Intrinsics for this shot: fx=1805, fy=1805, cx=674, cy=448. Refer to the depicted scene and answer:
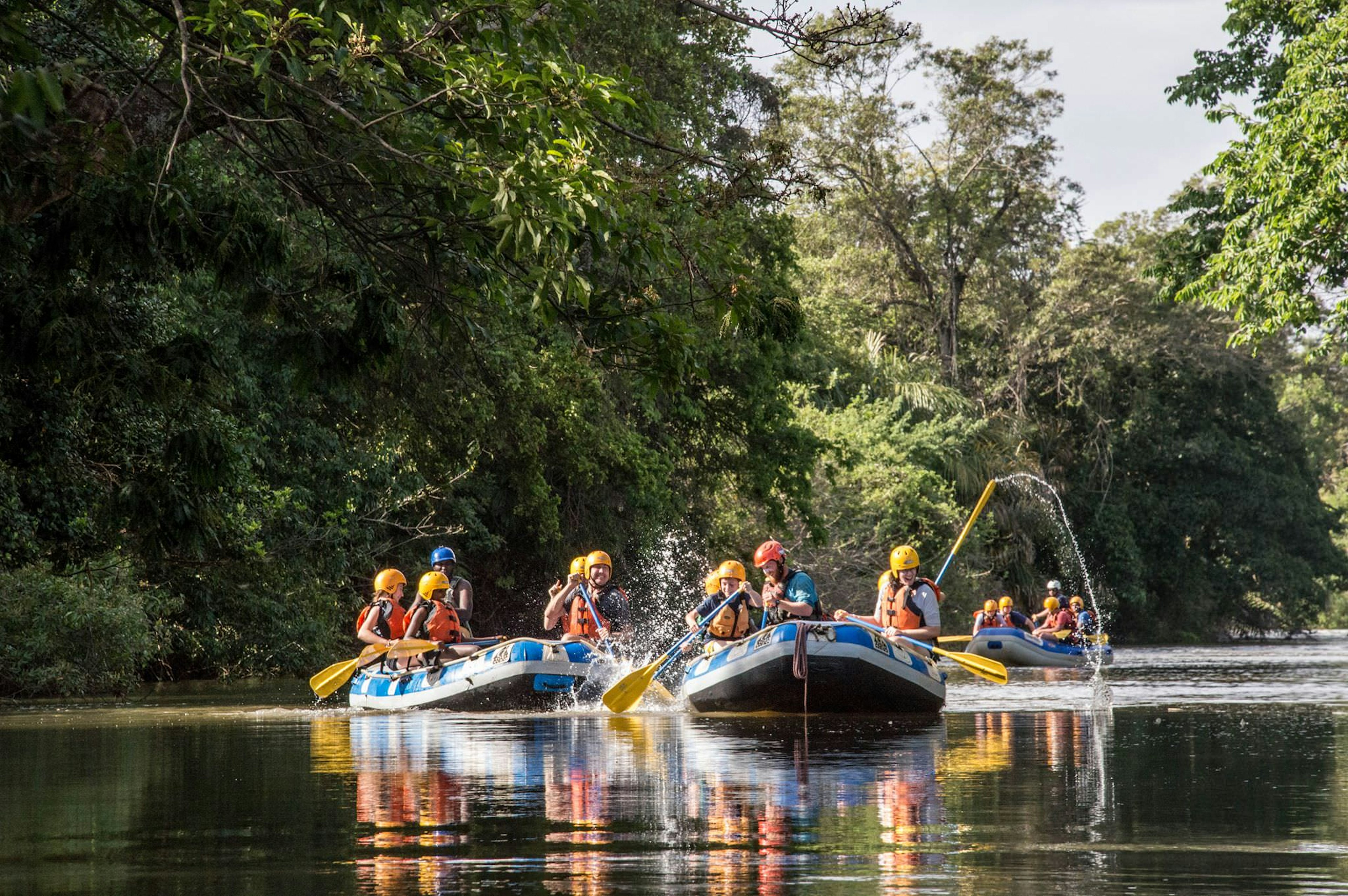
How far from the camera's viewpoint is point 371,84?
7547 millimetres

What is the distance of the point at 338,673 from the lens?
1880 cm

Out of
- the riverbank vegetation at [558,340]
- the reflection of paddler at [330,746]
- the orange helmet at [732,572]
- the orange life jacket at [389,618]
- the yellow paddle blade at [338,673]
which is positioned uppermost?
the riverbank vegetation at [558,340]

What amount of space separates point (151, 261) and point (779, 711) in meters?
7.87

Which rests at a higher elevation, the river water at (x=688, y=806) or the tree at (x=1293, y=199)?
the tree at (x=1293, y=199)

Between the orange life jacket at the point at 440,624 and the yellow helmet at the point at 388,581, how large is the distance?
378 millimetres

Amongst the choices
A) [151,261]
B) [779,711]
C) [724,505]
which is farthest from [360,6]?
[724,505]

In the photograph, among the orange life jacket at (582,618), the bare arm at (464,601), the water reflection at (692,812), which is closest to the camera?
the water reflection at (692,812)

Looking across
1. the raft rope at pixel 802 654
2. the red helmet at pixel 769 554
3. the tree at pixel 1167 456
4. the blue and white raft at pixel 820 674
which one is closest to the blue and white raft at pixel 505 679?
the blue and white raft at pixel 820 674

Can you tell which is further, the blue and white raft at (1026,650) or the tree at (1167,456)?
the tree at (1167,456)

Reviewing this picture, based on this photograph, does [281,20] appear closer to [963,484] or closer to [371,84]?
[371,84]

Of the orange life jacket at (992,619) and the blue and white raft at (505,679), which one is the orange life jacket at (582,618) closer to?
the blue and white raft at (505,679)

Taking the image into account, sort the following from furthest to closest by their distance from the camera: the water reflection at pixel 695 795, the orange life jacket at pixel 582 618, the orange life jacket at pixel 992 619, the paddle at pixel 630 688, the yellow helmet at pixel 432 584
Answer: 1. the orange life jacket at pixel 992 619
2. the orange life jacket at pixel 582 618
3. the yellow helmet at pixel 432 584
4. the paddle at pixel 630 688
5. the water reflection at pixel 695 795

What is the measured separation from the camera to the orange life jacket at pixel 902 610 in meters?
16.6

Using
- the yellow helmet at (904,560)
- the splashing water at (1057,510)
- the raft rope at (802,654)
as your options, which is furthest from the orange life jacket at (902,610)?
the splashing water at (1057,510)
